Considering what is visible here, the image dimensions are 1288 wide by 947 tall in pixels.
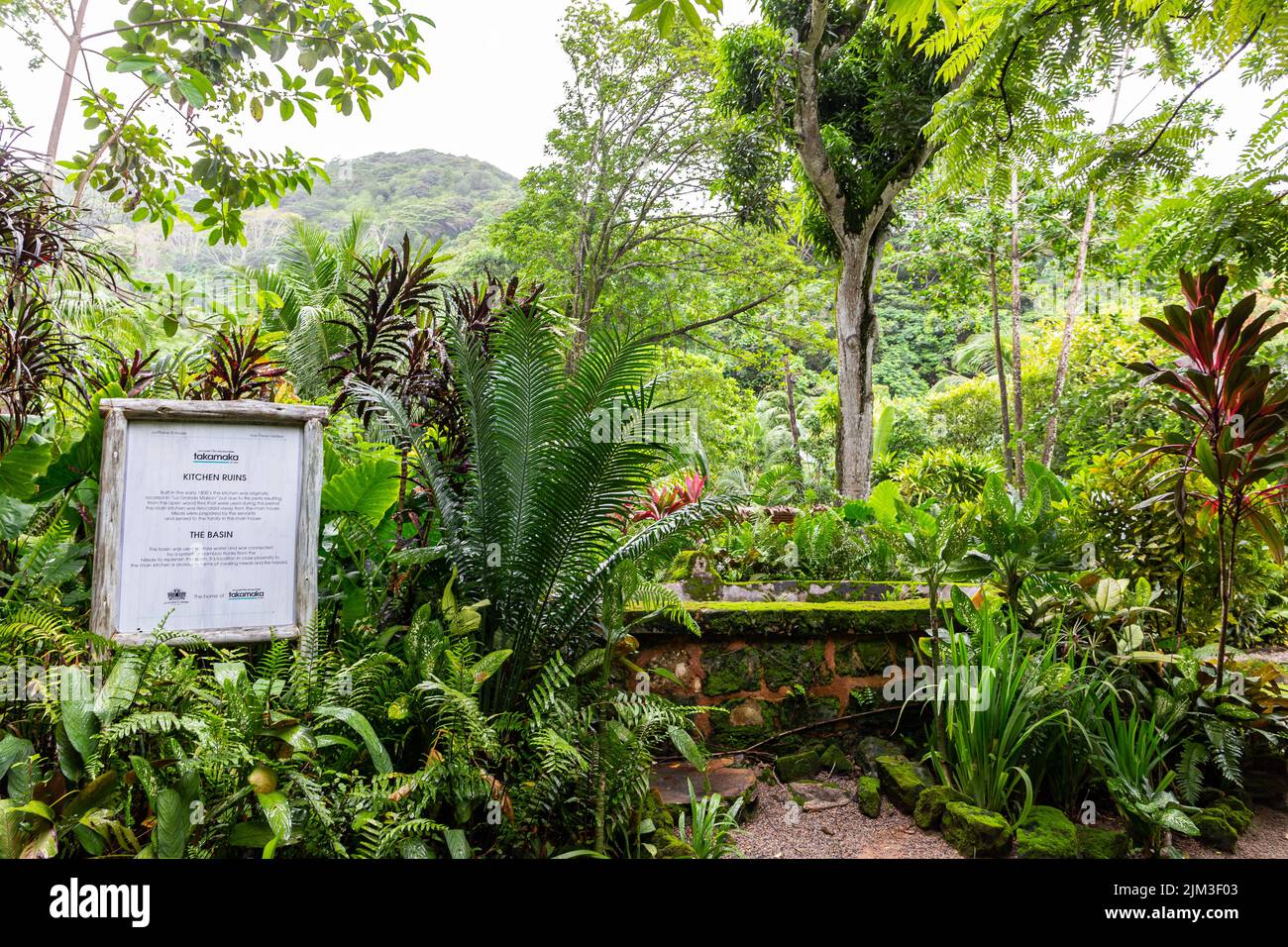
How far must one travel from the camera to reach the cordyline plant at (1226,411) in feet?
8.07

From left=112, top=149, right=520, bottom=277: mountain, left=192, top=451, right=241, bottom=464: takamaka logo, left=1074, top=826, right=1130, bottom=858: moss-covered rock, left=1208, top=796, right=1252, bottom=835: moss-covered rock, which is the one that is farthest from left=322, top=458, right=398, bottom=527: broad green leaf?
left=112, top=149, right=520, bottom=277: mountain

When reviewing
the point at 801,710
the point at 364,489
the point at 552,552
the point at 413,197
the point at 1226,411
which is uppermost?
the point at 413,197

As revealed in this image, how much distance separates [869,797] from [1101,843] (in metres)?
0.63

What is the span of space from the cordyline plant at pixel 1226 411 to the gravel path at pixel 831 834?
1.16 m

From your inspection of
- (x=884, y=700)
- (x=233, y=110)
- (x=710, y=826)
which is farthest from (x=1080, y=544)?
(x=233, y=110)

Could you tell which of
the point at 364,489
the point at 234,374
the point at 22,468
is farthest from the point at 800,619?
the point at 22,468

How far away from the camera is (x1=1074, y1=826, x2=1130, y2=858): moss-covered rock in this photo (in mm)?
2123

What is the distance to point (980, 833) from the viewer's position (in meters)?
2.11

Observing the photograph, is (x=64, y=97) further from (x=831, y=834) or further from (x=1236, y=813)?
(x=1236, y=813)

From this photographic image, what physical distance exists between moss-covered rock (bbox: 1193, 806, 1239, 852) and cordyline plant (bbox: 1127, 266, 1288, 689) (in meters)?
0.45

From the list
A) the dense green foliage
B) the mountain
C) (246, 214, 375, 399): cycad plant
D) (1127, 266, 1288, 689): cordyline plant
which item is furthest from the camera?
the mountain

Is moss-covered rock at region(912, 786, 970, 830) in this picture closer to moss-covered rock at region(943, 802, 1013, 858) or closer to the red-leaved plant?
moss-covered rock at region(943, 802, 1013, 858)

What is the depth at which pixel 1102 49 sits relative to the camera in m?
2.21

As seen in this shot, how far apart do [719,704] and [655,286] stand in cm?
758
